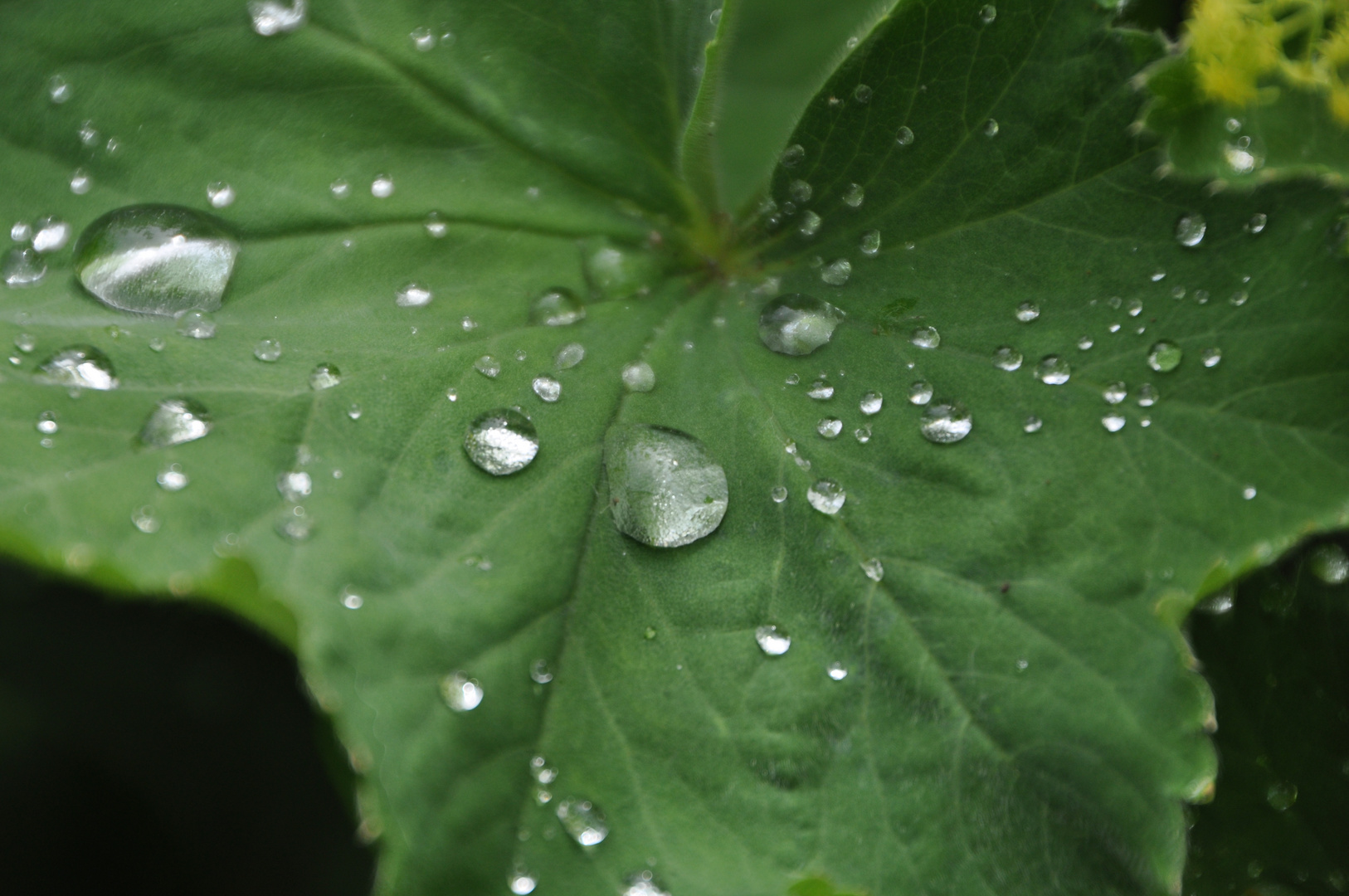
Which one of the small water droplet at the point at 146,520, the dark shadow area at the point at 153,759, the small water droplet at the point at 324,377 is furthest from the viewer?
the dark shadow area at the point at 153,759

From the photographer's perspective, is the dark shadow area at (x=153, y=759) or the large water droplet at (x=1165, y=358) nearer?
the large water droplet at (x=1165, y=358)

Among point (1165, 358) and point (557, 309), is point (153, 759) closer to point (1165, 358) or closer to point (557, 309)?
point (557, 309)

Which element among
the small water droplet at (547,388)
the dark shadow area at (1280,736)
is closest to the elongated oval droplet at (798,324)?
the small water droplet at (547,388)

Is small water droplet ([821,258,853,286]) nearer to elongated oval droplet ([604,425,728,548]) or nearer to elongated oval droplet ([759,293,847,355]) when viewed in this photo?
elongated oval droplet ([759,293,847,355])

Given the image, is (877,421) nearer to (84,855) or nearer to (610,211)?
(610,211)

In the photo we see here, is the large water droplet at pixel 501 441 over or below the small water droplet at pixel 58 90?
below

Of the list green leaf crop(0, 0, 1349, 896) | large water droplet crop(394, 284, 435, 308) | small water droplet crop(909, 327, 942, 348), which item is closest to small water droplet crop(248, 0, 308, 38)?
green leaf crop(0, 0, 1349, 896)

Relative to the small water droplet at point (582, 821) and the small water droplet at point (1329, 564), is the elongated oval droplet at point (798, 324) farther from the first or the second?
the small water droplet at point (1329, 564)
